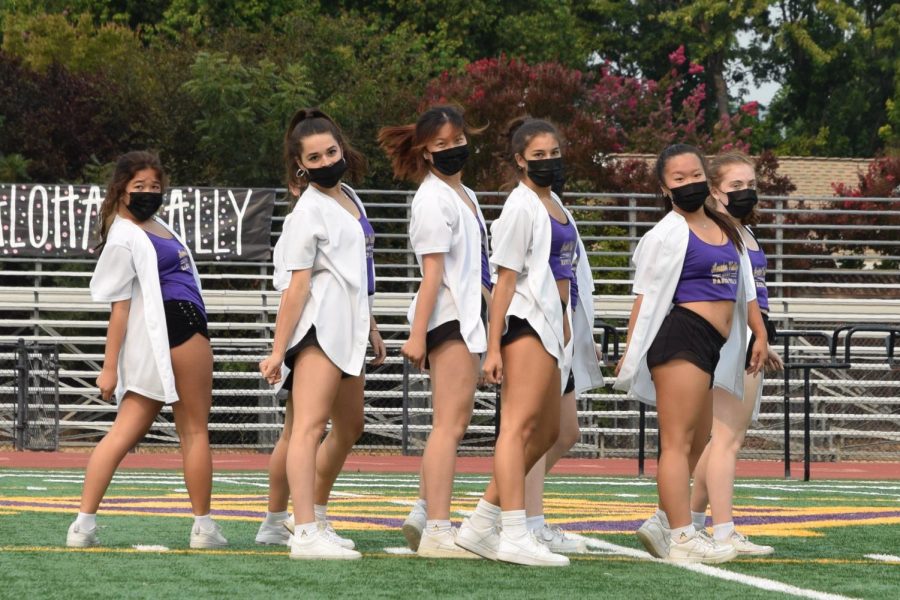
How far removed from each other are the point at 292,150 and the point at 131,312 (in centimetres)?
103

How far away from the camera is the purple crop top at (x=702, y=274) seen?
7.22 meters

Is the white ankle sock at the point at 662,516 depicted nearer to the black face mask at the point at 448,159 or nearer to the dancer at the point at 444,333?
the dancer at the point at 444,333

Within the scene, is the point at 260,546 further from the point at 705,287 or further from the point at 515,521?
the point at 705,287

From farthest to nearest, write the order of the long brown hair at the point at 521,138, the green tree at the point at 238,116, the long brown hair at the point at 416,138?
1. the green tree at the point at 238,116
2. the long brown hair at the point at 416,138
3. the long brown hair at the point at 521,138

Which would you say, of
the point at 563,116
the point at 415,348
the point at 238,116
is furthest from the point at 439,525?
the point at 563,116

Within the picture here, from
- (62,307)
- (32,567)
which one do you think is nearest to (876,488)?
(32,567)

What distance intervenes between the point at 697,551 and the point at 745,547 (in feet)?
1.81

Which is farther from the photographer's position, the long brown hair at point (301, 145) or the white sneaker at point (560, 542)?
the white sneaker at point (560, 542)

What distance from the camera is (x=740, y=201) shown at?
26.7 feet

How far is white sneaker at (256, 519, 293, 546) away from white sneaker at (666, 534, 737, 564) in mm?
1815

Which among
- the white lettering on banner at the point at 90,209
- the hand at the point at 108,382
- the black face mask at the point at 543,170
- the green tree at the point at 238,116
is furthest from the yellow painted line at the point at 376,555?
the green tree at the point at 238,116

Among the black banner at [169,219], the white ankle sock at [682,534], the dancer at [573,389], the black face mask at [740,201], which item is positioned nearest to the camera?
the white ankle sock at [682,534]

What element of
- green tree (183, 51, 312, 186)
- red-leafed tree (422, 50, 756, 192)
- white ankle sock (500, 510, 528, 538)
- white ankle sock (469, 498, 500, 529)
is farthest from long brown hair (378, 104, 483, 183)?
green tree (183, 51, 312, 186)

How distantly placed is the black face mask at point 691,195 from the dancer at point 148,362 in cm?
214
